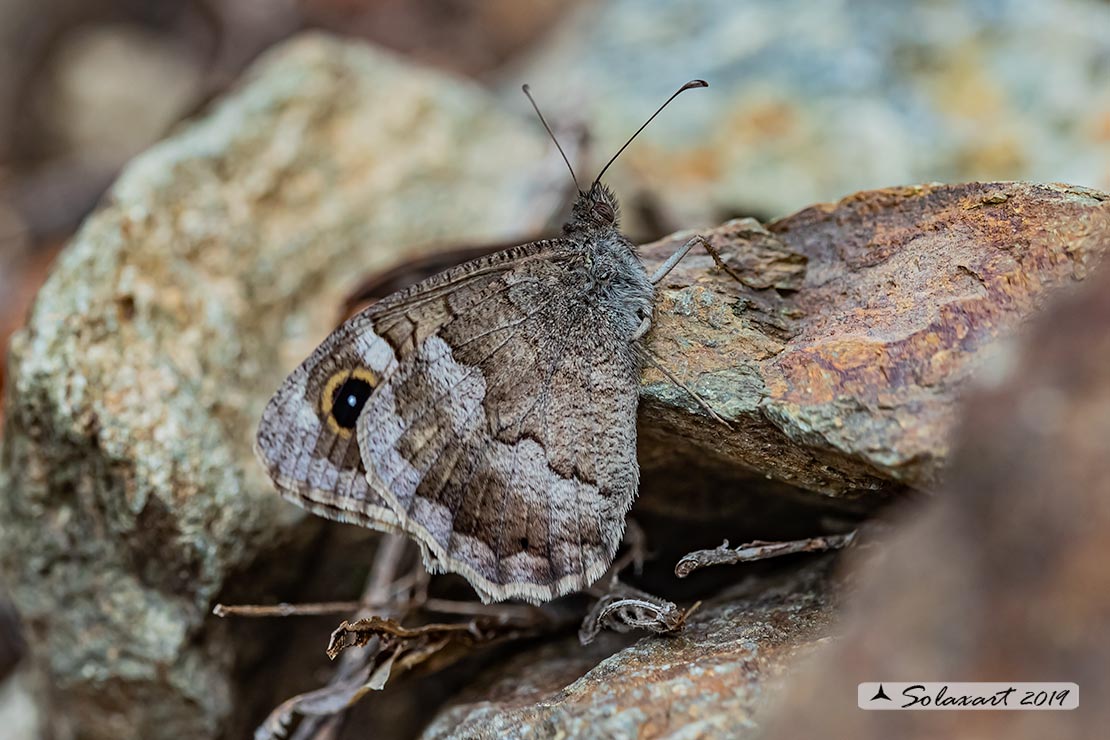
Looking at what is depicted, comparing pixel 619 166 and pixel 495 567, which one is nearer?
pixel 495 567

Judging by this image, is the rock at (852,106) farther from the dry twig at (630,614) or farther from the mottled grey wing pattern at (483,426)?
the dry twig at (630,614)

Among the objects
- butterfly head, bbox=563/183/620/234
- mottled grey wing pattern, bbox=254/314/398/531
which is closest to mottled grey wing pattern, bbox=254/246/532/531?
mottled grey wing pattern, bbox=254/314/398/531

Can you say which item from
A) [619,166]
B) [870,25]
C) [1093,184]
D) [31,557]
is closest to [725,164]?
[619,166]

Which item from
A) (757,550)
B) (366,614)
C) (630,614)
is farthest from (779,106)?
(366,614)

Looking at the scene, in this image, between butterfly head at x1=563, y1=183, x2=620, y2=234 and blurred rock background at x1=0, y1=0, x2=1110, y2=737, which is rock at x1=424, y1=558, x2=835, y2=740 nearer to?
butterfly head at x1=563, y1=183, x2=620, y2=234

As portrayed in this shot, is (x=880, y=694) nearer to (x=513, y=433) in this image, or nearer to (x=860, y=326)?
(x=860, y=326)

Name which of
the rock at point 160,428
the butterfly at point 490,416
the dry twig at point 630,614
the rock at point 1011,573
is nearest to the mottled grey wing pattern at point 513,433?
the butterfly at point 490,416

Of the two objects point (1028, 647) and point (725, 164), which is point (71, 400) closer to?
point (1028, 647)
